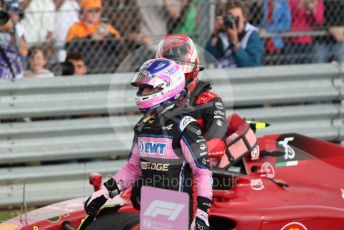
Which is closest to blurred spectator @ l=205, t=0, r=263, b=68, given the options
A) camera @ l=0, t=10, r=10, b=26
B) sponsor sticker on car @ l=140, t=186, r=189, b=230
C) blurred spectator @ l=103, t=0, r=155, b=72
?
blurred spectator @ l=103, t=0, r=155, b=72

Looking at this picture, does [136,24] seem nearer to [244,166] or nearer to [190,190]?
[244,166]

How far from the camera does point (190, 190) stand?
6.50m

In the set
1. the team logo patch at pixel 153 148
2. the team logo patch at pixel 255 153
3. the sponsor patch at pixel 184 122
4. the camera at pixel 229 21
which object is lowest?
the team logo patch at pixel 255 153

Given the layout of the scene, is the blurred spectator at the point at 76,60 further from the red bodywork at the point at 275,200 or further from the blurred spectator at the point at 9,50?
the red bodywork at the point at 275,200

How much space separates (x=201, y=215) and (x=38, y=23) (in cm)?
517

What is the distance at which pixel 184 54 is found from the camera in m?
7.82

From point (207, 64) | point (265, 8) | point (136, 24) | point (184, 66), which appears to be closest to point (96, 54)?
point (136, 24)

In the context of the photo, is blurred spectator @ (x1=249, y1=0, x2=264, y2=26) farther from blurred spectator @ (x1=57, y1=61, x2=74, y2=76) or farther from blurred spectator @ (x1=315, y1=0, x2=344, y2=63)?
blurred spectator @ (x1=57, y1=61, x2=74, y2=76)

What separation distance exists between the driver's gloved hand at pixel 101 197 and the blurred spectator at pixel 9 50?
3.85m

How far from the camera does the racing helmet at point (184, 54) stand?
7734mm

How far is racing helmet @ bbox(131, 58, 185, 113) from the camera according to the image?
6348 millimetres

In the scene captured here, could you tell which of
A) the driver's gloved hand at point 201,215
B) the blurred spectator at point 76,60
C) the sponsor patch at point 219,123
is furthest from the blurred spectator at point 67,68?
the driver's gloved hand at point 201,215

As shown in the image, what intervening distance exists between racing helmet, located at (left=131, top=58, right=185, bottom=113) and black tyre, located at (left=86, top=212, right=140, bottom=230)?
2.74ft

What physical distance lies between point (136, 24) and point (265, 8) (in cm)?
166
